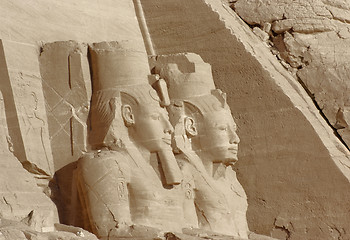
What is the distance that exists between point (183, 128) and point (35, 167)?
1.97m

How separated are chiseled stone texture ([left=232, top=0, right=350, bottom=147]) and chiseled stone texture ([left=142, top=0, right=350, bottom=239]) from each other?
29 centimetres

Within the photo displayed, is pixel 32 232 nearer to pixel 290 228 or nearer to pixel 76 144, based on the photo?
pixel 76 144

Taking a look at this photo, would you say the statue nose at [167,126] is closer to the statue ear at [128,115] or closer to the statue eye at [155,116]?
the statue eye at [155,116]

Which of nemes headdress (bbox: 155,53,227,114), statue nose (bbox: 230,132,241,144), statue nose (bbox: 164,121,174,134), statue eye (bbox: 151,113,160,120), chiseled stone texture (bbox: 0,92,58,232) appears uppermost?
nemes headdress (bbox: 155,53,227,114)

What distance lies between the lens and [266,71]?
1405 cm

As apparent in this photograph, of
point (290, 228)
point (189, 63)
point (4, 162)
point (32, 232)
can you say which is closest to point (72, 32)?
point (189, 63)

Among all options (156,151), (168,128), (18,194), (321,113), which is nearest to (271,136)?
(321,113)

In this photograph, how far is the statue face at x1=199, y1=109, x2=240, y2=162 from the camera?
1310 centimetres

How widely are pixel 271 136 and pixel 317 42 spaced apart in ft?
5.85

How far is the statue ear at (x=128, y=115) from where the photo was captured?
12148mm

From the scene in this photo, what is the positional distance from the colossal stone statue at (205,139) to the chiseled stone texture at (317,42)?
173 cm

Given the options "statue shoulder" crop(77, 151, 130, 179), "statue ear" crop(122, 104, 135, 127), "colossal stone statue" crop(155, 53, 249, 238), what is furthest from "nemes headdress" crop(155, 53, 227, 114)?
"statue shoulder" crop(77, 151, 130, 179)

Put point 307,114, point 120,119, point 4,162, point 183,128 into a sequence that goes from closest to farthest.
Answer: point 4,162
point 120,119
point 183,128
point 307,114

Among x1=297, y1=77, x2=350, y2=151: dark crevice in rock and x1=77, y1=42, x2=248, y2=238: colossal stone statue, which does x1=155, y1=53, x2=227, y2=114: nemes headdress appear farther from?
x1=297, y1=77, x2=350, y2=151: dark crevice in rock
